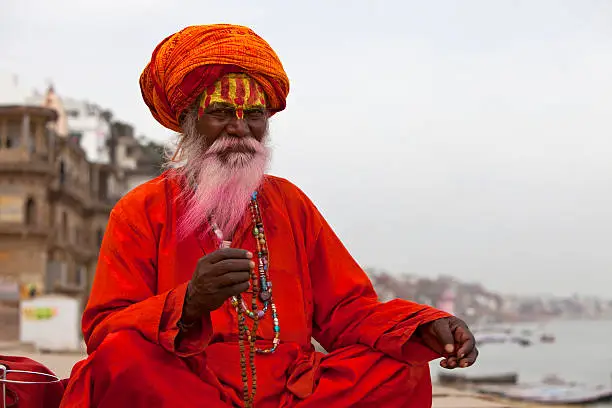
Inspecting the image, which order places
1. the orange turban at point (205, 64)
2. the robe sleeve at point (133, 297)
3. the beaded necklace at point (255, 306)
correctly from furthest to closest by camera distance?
1. the orange turban at point (205, 64)
2. the beaded necklace at point (255, 306)
3. the robe sleeve at point (133, 297)

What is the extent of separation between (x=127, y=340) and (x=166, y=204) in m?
0.66

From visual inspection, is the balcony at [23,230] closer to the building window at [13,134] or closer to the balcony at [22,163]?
the balcony at [22,163]

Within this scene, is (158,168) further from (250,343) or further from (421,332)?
(421,332)

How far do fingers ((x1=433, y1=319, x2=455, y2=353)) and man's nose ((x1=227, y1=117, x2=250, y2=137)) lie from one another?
94 centimetres

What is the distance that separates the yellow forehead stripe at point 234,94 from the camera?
117 inches

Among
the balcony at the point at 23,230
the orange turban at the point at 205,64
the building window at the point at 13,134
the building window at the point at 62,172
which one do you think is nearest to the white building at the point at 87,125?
the building window at the point at 62,172

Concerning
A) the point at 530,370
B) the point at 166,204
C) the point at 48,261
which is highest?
the point at 166,204

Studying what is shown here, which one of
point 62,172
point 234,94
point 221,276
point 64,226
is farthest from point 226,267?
point 64,226

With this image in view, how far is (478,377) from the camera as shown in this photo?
86.7 feet

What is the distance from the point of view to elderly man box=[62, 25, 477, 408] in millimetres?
2438

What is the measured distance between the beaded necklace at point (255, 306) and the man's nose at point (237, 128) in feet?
0.79

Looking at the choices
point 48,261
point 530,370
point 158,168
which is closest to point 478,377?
point 530,370

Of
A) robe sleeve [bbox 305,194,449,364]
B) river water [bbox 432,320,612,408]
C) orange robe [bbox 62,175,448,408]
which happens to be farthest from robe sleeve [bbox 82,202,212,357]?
river water [bbox 432,320,612,408]

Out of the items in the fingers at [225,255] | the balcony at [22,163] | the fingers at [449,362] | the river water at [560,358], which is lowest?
the river water at [560,358]
